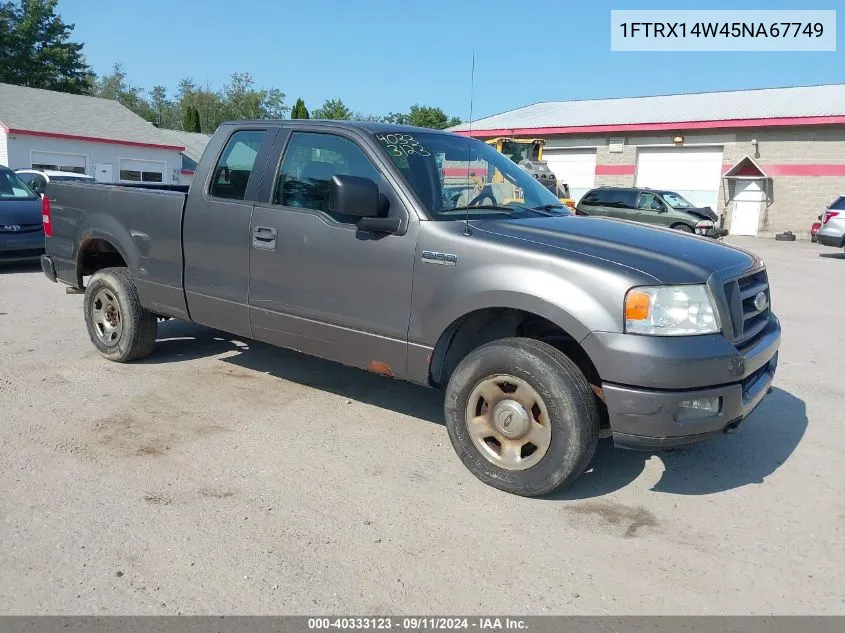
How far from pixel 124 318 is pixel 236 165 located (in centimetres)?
170

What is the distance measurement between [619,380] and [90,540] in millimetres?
2564

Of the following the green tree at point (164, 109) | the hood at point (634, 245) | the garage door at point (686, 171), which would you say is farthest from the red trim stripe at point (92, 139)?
the green tree at point (164, 109)

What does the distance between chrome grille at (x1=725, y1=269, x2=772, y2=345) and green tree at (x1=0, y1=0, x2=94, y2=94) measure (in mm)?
51991

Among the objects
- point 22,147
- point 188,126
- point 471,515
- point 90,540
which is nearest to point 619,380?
point 471,515

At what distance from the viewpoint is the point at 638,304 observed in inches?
132

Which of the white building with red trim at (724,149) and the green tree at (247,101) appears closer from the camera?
the white building with red trim at (724,149)

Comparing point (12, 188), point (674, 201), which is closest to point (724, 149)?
point (674, 201)

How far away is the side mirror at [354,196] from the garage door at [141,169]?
101 feet

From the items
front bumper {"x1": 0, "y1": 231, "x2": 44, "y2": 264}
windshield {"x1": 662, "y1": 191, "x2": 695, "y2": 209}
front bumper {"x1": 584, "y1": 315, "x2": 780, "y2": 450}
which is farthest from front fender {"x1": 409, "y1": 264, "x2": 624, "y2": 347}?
windshield {"x1": 662, "y1": 191, "x2": 695, "y2": 209}

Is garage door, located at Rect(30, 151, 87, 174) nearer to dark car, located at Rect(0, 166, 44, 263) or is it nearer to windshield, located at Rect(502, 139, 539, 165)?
windshield, located at Rect(502, 139, 539, 165)

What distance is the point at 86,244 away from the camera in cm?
595

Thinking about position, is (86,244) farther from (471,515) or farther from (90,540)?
(471,515)

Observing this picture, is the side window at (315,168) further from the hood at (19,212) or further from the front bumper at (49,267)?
the hood at (19,212)

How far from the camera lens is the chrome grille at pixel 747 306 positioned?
3609mm
